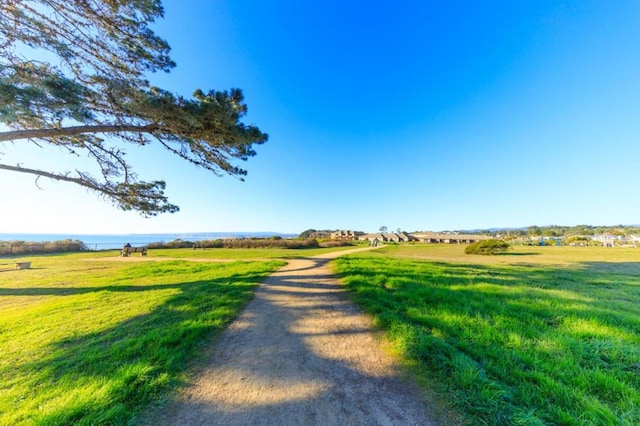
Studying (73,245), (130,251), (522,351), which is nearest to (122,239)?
(73,245)

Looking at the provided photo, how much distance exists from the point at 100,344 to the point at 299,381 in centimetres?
339

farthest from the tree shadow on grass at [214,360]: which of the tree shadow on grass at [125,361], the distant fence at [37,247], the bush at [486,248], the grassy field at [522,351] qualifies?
the bush at [486,248]

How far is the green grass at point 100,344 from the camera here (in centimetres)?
215

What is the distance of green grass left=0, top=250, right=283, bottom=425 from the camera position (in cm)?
215

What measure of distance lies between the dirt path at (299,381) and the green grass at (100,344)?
0.42 m

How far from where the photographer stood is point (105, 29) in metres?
6.06

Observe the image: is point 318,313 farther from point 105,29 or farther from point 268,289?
point 105,29

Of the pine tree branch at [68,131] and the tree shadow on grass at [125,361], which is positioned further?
the pine tree branch at [68,131]

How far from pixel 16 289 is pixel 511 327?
13.9m

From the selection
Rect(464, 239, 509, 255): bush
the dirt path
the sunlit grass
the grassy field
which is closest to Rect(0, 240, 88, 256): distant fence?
the sunlit grass

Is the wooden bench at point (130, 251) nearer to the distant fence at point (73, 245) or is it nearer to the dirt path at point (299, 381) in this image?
the distant fence at point (73, 245)

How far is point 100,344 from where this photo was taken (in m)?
3.45

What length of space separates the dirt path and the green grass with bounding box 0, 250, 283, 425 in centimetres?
42

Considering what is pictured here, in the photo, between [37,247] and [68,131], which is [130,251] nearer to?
[37,247]
